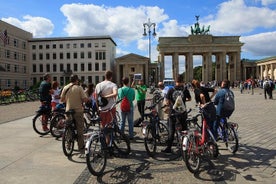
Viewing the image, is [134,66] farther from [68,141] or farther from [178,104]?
[178,104]

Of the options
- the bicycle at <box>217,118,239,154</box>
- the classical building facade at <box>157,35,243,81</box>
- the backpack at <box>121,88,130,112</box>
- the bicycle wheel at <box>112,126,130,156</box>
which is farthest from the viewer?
the classical building facade at <box>157,35,243,81</box>

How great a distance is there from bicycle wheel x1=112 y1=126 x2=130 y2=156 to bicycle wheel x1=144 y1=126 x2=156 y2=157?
467mm

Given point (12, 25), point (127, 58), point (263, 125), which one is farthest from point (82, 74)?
point (263, 125)

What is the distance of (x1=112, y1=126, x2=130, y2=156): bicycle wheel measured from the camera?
26.2 ft

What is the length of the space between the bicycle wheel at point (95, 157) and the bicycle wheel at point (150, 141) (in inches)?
62.6

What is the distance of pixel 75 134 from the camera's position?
8.62 m

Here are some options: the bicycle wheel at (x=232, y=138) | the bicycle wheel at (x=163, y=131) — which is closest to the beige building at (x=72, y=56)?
the bicycle wheel at (x=163, y=131)

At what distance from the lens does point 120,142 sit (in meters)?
8.35

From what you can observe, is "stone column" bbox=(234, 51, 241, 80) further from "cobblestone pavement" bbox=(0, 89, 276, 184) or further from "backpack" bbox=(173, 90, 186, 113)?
"backpack" bbox=(173, 90, 186, 113)

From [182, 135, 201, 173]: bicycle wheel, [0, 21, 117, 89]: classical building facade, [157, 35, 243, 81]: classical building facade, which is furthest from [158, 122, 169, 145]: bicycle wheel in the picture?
[0, 21, 117, 89]: classical building facade

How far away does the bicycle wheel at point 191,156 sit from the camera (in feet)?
21.6

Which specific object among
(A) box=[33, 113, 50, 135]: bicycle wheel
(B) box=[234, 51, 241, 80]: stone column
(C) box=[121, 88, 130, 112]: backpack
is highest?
(B) box=[234, 51, 241, 80]: stone column

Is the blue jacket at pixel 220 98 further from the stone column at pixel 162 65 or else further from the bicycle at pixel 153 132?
the stone column at pixel 162 65

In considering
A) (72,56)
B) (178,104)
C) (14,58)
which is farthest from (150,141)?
(72,56)
